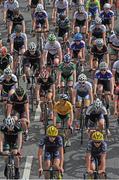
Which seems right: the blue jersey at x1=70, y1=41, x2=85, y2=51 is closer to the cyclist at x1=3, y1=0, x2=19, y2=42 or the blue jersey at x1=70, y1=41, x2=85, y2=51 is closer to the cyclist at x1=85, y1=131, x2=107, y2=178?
the cyclist at x1=3, y1=0, x2=19, y2=42

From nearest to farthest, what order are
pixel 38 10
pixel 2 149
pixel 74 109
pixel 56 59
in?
pixel 2 149
pixel 74 109
pixel 56 59
pixel 38 10

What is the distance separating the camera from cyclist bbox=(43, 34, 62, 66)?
24.6 m

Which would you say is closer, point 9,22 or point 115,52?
point 115,52

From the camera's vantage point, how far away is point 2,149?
18.3 metres

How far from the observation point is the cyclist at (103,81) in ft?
73.1

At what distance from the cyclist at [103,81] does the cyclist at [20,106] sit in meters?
2.78

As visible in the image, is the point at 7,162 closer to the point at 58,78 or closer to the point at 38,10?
the point at 58,78

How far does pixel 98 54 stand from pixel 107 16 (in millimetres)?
4270

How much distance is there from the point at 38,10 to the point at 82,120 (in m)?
7.82

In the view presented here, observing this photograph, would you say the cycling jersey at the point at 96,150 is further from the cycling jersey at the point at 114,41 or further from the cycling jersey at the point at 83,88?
the cycling jersey at the point at 114,41

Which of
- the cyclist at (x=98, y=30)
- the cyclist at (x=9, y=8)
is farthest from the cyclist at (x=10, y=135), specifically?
the cyclist at (x=9, y=8)

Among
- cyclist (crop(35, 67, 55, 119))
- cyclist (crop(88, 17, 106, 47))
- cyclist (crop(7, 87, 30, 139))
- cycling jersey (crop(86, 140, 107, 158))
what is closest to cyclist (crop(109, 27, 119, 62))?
cyclist (crop(88, 17, 106, 47))

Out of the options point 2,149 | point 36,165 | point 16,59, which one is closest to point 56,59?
point 16,59

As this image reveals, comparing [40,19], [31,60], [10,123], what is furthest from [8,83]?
[40,19]
